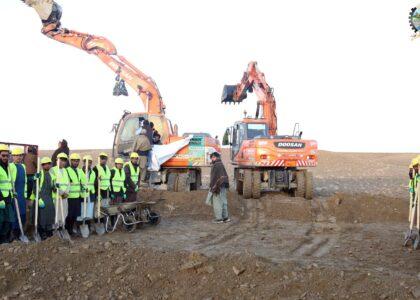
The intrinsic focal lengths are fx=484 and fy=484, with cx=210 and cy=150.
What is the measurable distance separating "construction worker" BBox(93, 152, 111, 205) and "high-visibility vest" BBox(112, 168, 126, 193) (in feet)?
0.46

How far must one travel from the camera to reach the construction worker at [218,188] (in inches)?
461

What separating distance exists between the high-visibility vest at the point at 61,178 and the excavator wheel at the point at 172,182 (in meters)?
6.18

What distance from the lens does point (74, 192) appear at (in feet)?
31.1

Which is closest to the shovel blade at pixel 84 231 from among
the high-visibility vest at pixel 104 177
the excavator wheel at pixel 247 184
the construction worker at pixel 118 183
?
the high-visibility vest at pixel 104 177

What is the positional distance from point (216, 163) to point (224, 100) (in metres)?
7.79

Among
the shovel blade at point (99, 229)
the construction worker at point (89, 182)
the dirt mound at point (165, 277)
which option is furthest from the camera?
the shovel blade at point (99, 229)

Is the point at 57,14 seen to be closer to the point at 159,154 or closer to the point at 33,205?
the point at 159,154

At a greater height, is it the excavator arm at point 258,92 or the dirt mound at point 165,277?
the excavator arm at point 258,92

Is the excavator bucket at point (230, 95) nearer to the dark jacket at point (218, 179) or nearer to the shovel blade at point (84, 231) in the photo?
the dark jacket at point (218, 179)

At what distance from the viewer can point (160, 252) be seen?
22.9 feet

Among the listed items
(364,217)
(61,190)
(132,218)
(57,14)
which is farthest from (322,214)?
(57,14)

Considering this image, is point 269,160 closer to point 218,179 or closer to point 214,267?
point 218,179

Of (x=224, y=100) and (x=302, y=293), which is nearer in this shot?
(x=302, y=293)

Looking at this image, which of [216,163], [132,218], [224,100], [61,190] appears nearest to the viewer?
[61,190]
